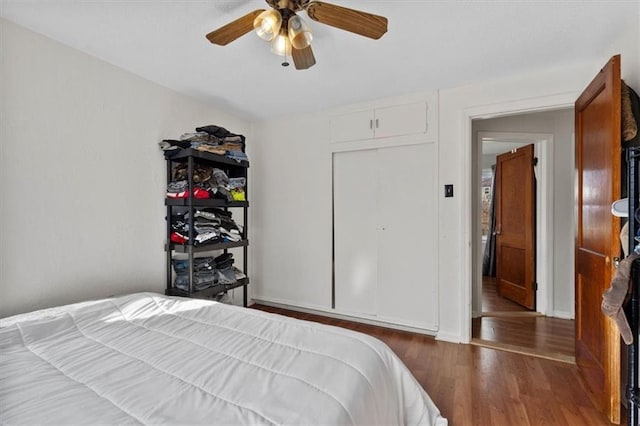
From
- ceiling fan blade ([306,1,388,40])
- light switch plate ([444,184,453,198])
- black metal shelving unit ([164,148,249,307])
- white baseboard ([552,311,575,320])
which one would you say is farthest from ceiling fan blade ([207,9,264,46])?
white baseboard ([552,311,575,320])

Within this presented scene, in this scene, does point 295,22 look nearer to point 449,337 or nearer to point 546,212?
point 449,337

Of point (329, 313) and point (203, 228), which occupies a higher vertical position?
point (203, 228)

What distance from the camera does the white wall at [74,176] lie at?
166 centimetres

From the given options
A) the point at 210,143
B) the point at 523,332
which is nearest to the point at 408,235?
the point at 523,332

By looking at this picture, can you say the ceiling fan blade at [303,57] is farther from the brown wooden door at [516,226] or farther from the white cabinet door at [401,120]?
the brown wooden door at [516,226]

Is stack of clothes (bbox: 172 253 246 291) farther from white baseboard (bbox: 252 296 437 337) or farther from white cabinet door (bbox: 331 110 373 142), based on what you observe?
white cabinet door (bbox: 331 110 373 142)

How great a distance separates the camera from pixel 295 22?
136 centimetres

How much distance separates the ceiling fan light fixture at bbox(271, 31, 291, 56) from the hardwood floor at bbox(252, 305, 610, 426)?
2.16 m

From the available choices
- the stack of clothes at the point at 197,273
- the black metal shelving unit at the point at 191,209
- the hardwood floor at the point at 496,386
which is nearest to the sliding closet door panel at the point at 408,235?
the hardwood floor at the point at 496,386

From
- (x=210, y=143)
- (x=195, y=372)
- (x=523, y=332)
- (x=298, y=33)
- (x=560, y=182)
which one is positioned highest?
(x=298, y=33)

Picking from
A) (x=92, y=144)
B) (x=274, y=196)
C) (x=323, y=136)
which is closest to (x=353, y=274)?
(x=274, y=196)

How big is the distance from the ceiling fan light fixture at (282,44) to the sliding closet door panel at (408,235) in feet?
5.24

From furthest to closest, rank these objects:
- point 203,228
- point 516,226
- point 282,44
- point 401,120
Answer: point 516,226 → point 401,120 → point 203,228 → point 282,44

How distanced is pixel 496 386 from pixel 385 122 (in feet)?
7.43
